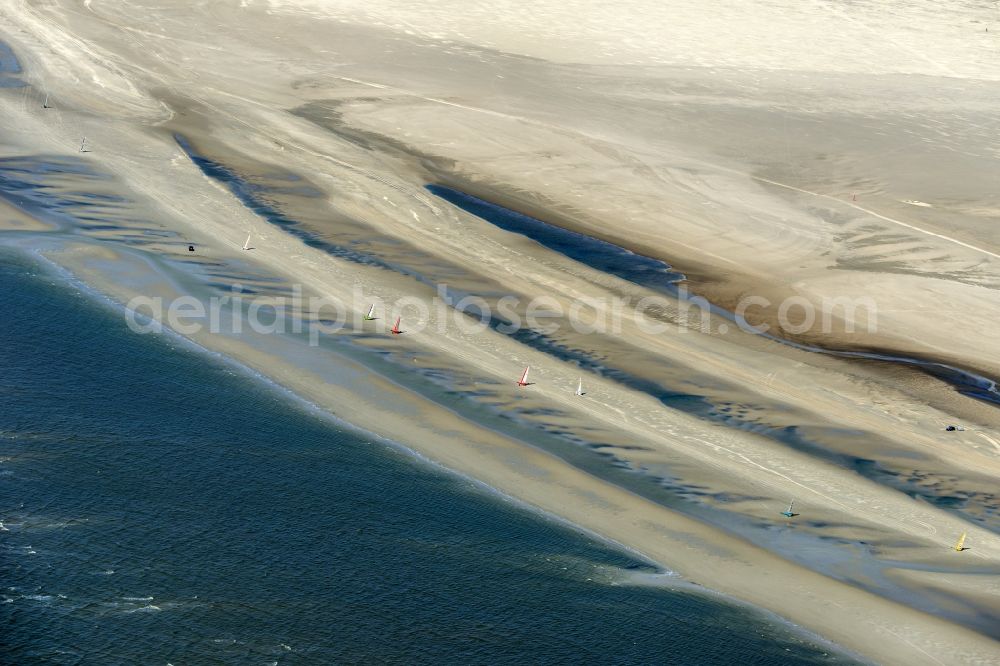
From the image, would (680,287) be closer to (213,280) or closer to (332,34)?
(213,280)

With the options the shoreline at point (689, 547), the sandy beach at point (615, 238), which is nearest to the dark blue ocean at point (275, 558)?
the shoreline at point (689, 547)

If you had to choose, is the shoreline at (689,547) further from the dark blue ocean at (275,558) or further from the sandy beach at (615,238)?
the dark blue ocean at (275,558)

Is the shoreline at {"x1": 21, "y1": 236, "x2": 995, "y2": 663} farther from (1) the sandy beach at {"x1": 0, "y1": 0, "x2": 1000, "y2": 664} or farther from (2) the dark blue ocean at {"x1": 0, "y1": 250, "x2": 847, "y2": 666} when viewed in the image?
(2) the dark blue ocean at {"x1": 0, "y1": 250, "x2": 847, "y2": 666}

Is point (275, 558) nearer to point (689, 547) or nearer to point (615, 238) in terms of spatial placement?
point (689, 547)

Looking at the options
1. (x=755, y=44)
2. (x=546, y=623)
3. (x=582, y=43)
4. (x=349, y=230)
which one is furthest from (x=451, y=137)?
(x=546, y=623)

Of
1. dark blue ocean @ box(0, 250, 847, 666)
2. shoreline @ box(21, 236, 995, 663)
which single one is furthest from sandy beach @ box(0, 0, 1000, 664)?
dark blue ocean @ box(0, 250, 847, 666)

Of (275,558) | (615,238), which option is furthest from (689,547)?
(615,238)
